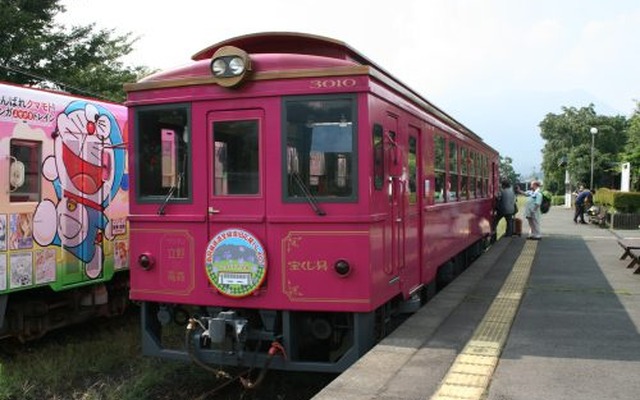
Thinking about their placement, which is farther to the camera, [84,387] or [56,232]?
[56,232]

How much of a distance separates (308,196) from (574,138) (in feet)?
187

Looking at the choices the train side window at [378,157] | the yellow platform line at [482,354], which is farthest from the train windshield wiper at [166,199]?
the yellow platform line at [482,354]

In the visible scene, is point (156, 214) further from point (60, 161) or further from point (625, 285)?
point (625, 285)

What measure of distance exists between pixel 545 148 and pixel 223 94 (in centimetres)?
6012

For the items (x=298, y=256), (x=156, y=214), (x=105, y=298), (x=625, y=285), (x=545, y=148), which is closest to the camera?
(x=298, y=256)

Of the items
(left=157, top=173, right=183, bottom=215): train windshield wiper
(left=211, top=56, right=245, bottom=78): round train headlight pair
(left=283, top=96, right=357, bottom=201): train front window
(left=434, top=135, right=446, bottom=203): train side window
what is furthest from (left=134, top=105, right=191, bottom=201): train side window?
(left=434, top=135, right=446, bottom=203): train side window

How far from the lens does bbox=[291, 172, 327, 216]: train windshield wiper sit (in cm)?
515

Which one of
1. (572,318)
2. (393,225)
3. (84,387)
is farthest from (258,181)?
(572,318)

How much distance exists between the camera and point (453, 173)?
9.61m

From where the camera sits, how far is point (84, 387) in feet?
19.9

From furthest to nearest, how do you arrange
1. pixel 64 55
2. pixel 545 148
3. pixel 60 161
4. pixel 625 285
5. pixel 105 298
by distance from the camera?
pixel 545 148, pixel 64 55, pixel 625 285, pixel 105 298, pixel 60 161

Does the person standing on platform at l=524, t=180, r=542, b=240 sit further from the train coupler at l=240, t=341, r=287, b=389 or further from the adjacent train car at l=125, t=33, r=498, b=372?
the train coupler at l=240, t=341, r=287, b=389

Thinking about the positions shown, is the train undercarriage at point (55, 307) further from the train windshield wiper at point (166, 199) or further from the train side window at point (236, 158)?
the train side window at point (236, 158)

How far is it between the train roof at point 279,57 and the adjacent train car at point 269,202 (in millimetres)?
13
